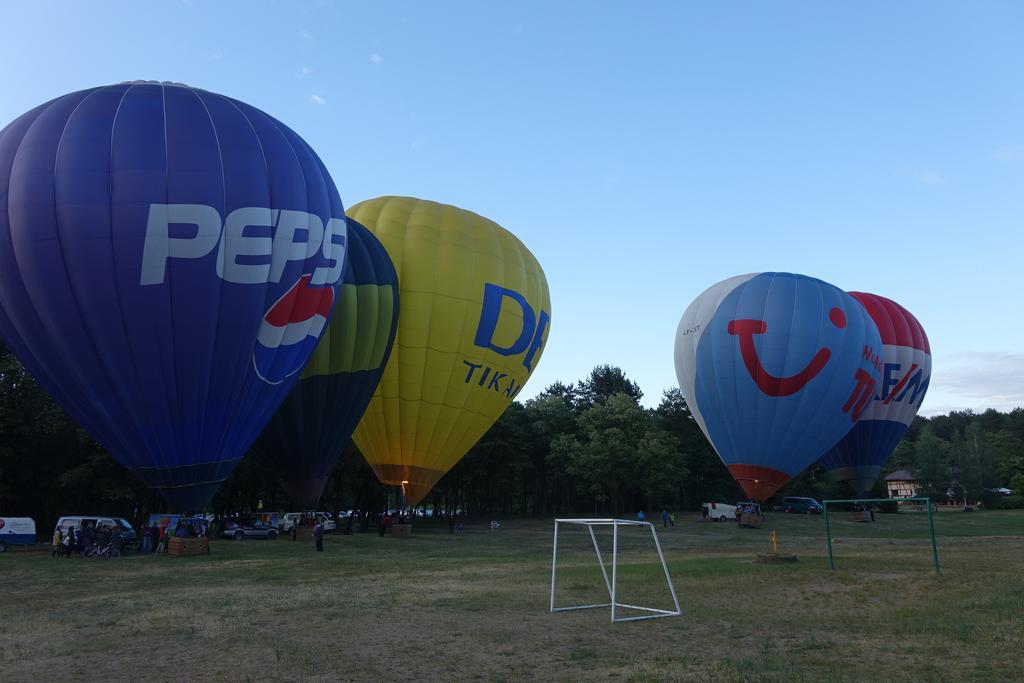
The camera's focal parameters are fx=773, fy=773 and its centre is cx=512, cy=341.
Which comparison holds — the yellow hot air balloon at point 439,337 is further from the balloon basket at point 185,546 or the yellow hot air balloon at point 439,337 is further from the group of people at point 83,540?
the group of people at point 83,540

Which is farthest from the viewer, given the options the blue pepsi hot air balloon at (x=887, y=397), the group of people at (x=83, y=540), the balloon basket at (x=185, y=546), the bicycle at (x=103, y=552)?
the blue pepsi hot air balloon at (x=887, y=397)

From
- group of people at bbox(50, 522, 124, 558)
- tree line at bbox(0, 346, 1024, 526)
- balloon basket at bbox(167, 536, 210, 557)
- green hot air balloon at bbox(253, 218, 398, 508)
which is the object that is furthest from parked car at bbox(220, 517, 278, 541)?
balloon basket at bbox(167, 536, 210, 557)

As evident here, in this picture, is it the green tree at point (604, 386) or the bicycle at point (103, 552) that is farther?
the green tree at point (604, 386)

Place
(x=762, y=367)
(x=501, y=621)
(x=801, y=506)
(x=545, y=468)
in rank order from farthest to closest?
(x=545, y=468), (x=801, y=506), (x=762, y=367), (x=501, y=621)

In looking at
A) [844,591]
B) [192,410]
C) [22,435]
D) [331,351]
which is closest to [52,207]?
[192,410]

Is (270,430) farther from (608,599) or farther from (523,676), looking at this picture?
(523,676)

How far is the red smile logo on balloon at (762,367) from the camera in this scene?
34062 millimetres

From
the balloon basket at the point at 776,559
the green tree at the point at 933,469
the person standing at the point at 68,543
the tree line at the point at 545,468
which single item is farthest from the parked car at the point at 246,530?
the green tree at the point at 933,469

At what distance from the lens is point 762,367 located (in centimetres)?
3431

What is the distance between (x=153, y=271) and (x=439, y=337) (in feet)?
40.4

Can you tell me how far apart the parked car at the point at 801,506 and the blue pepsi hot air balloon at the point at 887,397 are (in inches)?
708

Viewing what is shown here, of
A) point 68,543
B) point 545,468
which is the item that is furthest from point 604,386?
point 68,543

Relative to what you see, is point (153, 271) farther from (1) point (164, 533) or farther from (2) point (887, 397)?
(2) point (887, 397)

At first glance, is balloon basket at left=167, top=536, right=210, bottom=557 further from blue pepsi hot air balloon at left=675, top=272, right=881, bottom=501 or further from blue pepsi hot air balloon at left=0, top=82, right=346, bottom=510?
blue pepsi hot air balloon at left=675, top=272, right=881, bottom=501
